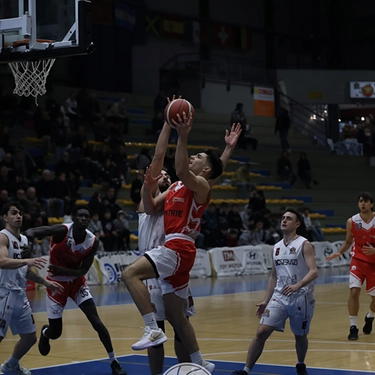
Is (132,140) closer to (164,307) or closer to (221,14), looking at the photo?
(221,14)

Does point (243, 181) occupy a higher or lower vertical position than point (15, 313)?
higher

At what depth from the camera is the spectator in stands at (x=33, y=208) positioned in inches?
688

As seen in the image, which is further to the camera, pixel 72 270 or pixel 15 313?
pixel 72 270

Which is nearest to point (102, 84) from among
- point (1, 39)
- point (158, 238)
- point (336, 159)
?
point (336, 159)

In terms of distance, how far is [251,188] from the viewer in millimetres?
25734

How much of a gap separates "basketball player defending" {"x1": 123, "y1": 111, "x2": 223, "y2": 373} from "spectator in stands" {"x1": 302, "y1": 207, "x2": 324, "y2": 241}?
16752mm

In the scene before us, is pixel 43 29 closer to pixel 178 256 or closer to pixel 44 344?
pixel 44 344

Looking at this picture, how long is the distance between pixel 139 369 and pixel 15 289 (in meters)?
1.62

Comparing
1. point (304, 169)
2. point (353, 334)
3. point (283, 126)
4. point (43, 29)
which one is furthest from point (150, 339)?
point (283, 126)

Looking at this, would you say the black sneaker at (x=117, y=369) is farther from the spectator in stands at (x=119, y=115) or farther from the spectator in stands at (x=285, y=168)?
the spectator in stands at (x=285, y=168)

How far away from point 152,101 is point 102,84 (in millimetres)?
1923

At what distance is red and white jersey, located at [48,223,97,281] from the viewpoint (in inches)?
353

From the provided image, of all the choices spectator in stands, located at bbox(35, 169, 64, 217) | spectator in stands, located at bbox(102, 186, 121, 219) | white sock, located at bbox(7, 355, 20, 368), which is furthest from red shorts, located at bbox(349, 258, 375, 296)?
spectator in stands, located at bbox(35, 169, 64, 217)

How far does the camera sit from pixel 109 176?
2194cm
